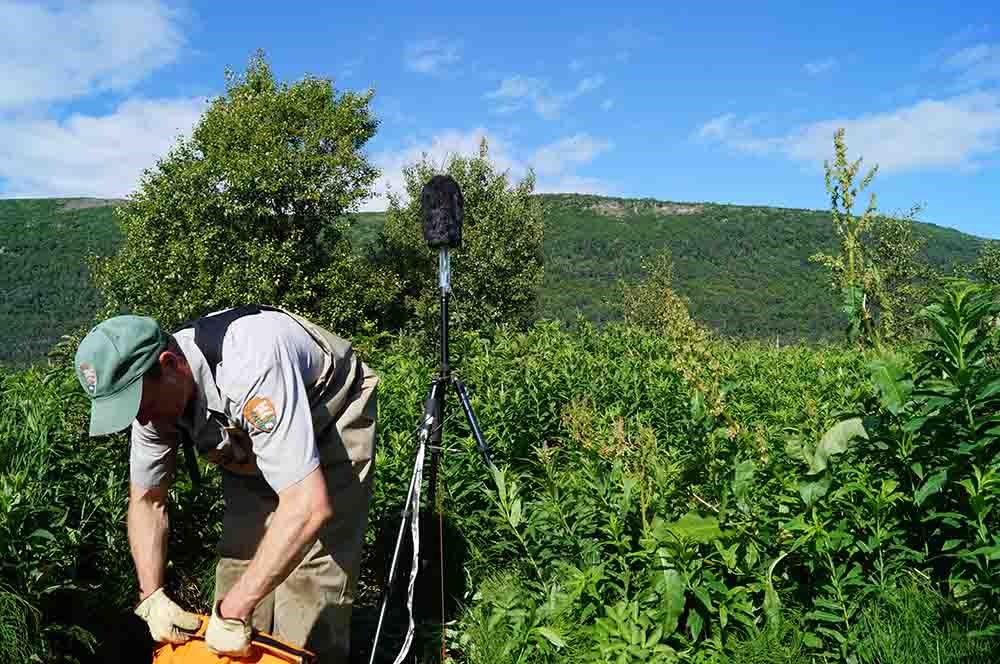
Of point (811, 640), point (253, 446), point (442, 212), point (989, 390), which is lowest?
point (811, 640)

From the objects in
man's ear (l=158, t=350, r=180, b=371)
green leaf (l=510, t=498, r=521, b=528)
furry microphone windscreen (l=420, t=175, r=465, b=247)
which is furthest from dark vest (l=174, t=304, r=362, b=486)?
furry microphone windscreen (l=420, t=175, r=465, b=247)

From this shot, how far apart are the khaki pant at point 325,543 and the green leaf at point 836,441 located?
1662 mm

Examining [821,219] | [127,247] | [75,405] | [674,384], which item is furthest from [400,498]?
[821,219]

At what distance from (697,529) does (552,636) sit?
0.70 meters

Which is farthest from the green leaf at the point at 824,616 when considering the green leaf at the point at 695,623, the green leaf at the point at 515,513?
the green leaf at the point at 515,513

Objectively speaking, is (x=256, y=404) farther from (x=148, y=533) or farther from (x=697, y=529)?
(x=697, y=529)

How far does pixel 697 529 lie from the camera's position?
2842 mm

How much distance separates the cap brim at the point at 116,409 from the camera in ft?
7.93

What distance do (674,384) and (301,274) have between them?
2348cm

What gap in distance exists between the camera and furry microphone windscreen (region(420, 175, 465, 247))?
4.89 meters

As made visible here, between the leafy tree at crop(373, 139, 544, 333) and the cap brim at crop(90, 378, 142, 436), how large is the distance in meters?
29.4

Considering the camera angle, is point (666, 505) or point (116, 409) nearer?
point (116, 409)

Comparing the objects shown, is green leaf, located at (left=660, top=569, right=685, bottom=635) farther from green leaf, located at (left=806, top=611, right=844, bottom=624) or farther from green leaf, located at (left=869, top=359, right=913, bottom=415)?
green leaf, located at (left=869, top=359, right=913, bottom=415)

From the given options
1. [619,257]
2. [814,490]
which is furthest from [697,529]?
[619,257]
